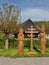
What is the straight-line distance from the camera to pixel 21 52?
894 inches

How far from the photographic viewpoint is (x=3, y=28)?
35.0m

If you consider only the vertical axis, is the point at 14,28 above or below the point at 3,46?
above

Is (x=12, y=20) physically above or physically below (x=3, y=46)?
above

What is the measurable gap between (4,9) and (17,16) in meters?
2.32

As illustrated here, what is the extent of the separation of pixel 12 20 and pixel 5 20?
3.61 ft

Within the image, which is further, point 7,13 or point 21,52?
point 7,13
